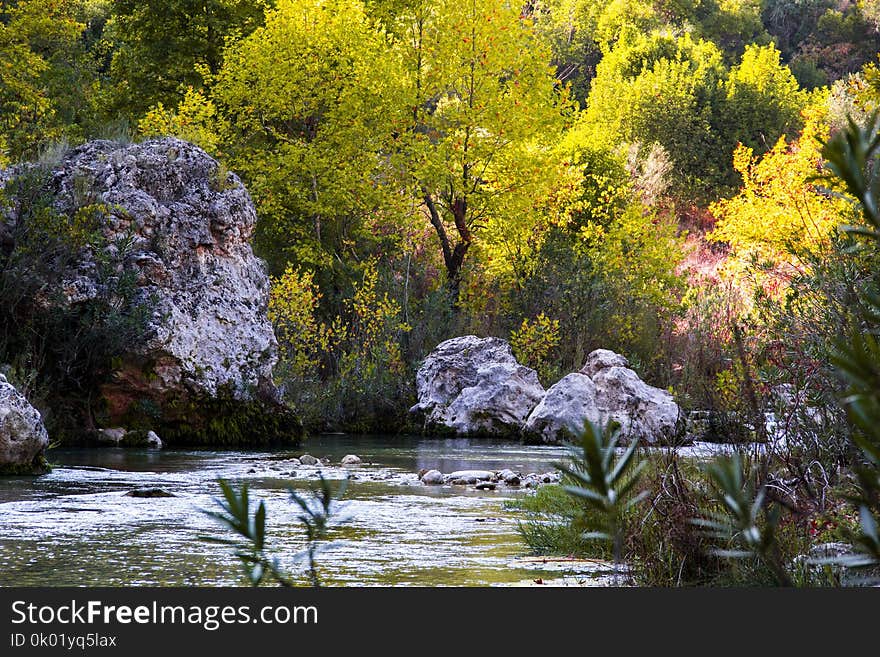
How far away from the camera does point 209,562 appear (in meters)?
6.47

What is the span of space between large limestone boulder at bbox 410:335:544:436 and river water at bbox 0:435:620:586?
16.9 feet

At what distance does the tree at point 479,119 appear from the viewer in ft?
80.9

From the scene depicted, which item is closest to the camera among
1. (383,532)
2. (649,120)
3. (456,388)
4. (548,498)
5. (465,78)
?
(383,532)

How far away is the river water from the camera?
6.04 meters

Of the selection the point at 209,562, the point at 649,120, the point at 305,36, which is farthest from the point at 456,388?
the point at 649,120

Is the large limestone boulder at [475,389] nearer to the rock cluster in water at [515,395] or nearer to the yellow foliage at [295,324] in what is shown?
the rock cluster in water at [515,395]

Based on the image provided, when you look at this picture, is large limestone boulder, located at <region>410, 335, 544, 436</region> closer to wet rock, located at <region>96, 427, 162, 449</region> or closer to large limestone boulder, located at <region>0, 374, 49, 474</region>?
wet rock, located at <region>96, 427, 162, 449</region>

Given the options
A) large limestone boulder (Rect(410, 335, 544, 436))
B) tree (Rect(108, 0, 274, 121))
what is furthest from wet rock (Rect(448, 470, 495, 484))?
tree (Rect(108, 0, 274, 121))

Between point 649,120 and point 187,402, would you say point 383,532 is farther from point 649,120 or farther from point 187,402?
point 649,120

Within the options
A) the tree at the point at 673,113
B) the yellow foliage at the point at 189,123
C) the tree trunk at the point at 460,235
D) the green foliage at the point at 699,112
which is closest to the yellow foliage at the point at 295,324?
the yellow foliage at the point at 189,123

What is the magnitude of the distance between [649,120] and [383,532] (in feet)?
123

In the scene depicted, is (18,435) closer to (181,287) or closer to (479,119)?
(181,287)

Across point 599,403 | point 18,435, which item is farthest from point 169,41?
point 18,435

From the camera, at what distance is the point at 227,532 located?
310 inches
